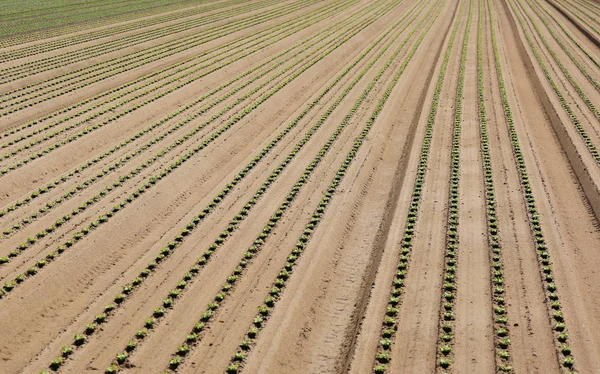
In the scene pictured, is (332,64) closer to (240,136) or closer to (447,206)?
(240,136)

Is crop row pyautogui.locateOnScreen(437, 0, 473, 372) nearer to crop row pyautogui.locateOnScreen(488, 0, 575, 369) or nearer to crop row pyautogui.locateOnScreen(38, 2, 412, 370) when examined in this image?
crop row pyautogui.locateOnScreen(488, 0, 575, 369)

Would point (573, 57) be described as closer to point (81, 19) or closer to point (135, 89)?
point (135, 89)

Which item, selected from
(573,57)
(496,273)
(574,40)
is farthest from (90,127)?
(574,40)

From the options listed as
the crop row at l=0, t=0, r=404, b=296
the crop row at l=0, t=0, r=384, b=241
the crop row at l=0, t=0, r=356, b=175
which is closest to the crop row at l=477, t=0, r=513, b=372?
the crop row at l=0, t=0, r=404, b=296

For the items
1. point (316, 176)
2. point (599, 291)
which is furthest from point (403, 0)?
point (599, 291)

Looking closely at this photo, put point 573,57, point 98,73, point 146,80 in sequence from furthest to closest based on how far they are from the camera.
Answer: point 573,57
point 98,73
point 146,80

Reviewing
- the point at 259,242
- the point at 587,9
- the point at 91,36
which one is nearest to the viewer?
the point at 259,242
